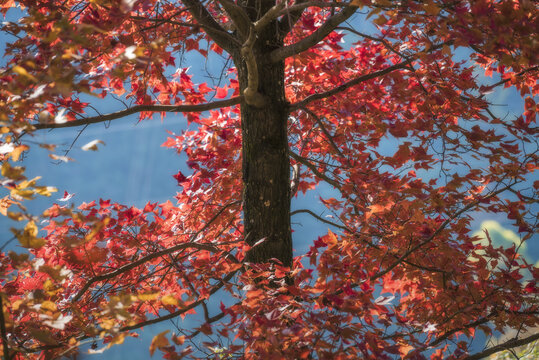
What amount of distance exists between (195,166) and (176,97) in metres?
0.51

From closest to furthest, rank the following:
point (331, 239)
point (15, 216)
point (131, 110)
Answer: point (15, 216)
point (331, 239)
point (131, 110)

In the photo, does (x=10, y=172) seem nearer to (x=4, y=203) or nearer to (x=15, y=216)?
(x=15, y=216)

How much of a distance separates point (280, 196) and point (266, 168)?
0.17m

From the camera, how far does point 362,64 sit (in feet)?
9.85

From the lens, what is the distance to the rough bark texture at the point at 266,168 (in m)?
2.28

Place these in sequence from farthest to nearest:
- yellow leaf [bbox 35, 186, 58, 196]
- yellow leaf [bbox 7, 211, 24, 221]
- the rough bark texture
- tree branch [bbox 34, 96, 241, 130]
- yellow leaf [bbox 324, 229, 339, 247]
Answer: the rough bark texture < tree branch [bbox 34, 96, 241, 130] < yellow leaf [bbox 324, 229, 339, 247] < yellow leaf [bbox 35, 186, 58, 196] < yellow leaf [bbox 7, 211, 24, 221]

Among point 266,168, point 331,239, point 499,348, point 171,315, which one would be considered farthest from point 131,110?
point 499,348

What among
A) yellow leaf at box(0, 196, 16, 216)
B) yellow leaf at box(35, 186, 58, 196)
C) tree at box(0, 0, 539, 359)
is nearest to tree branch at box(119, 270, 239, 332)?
tree at box(0, 0, 539, 359)

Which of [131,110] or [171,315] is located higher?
[131,110]

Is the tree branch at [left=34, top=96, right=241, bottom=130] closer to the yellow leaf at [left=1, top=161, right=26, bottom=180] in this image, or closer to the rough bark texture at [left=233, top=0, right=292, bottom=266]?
the rough bark texture at [left=233, top=0, right=292, bottom=266]

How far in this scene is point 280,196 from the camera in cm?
232

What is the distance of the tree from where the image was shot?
135 centimetres

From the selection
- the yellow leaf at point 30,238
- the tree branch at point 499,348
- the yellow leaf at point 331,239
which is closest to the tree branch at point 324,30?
the yellow leaf at point 331,239

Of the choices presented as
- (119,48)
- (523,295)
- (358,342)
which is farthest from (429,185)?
(119,48)
